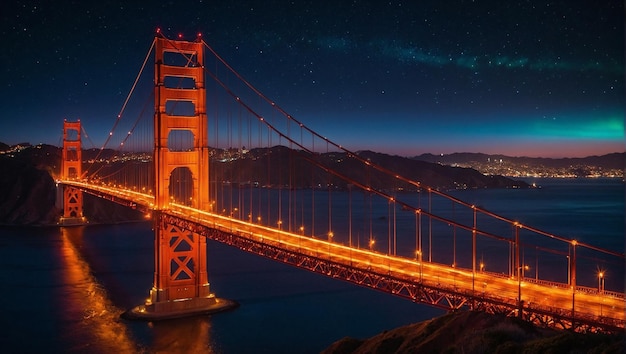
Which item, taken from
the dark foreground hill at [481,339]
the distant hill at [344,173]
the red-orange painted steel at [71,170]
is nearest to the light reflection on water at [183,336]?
the dark foreground hill at [481,339]

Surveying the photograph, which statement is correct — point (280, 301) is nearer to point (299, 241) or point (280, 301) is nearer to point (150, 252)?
point (299, 241)

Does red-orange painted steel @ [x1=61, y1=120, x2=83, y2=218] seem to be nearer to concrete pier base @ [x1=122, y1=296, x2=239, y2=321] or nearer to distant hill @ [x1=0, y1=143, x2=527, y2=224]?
distant hill @ [x1=0, y1=143, x2=527, y2=224]

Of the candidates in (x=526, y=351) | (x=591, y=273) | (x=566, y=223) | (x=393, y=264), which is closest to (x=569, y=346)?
(x=526, y=351)

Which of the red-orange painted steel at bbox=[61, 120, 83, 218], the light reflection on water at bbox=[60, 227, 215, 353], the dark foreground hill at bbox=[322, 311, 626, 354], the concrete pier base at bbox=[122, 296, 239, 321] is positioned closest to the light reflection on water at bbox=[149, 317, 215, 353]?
the light reflection on water at bbox=[60, 227, 215, 353]

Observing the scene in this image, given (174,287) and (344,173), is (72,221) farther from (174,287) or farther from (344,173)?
(344,173)

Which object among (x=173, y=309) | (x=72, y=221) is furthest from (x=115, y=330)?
(x=72, y=221)

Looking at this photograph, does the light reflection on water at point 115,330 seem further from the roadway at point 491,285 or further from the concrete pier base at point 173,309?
the roadway at point 491,285
